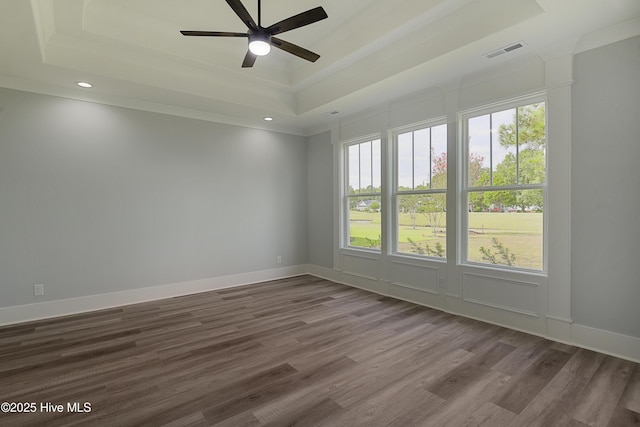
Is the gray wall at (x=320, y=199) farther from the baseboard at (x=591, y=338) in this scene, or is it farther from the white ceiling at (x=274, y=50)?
the baseboard at (x=591, y=338)

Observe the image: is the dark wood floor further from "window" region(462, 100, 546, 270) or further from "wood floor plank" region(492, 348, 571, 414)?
"window" region(462, 100, 546, 270)

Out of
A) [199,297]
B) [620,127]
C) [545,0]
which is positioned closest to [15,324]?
[199,297]

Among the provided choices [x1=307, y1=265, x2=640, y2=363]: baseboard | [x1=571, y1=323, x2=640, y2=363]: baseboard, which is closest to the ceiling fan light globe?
[x1=307, y1=265, x2=640, y2=363]: baseboard

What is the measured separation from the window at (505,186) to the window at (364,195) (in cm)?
147

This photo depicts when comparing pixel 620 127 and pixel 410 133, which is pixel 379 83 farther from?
pixel 620 127

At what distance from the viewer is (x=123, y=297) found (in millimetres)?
4379

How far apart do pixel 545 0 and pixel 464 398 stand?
3.06 m

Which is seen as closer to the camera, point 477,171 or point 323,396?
point 323,396

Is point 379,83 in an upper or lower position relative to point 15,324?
upper

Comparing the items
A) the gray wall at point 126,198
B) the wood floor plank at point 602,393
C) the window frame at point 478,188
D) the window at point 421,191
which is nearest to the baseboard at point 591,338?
the wood floor plank at point 602,393

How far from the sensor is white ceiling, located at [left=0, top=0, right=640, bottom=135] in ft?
9.07

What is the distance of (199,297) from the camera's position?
4.77 m

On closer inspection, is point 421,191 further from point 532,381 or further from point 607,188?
point 532,381

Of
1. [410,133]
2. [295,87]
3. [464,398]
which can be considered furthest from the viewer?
[295,87]
